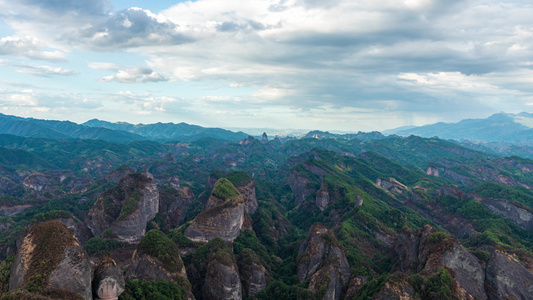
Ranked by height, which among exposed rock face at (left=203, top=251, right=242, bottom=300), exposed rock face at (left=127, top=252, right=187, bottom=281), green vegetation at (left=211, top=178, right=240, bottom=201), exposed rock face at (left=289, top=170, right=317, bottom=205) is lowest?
exposed rock face at (left=289, top=170, right=317, bottom=205)

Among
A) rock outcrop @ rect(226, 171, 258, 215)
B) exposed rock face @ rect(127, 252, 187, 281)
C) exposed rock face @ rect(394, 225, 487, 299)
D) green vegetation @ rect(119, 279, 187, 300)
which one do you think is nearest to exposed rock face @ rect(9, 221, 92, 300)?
green vegetation @ rect(119, 279, 187, 300)

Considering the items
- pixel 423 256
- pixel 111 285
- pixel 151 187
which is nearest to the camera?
pixel 111 285

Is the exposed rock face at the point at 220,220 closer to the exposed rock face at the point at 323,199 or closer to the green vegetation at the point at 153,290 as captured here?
the green vegetation at the point at 153,290

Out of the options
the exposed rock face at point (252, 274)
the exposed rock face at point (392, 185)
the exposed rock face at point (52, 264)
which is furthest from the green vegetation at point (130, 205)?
the exposed rock face at point (392, 185)

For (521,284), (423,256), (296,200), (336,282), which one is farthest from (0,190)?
(521,284)

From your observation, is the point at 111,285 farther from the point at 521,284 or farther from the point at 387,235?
the point at 387,235

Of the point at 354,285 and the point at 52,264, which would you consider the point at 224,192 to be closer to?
the point at 354,285

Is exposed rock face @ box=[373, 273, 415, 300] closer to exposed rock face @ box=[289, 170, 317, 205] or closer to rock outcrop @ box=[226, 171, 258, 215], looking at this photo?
rock outcrop @ box=[226, 171, 258, 215]
